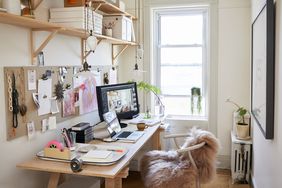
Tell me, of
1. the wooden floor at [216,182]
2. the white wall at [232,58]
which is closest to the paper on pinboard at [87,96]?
the wooden floor at [216,182]

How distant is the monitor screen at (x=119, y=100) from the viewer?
110 inches

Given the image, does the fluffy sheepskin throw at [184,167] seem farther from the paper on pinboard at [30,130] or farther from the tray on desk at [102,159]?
the paper on pinboard at [30,130]

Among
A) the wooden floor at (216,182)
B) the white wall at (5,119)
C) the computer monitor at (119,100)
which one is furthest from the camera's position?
the wooden floor at (216,182)

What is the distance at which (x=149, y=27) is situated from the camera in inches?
155

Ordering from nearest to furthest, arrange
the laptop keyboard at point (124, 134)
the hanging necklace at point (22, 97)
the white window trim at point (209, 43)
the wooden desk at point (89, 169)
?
the wooden desk at point (89, 169)
the hanging necklace at point (22, 97)
the laptop keyboard at point (124, 134)
the white window trim at point (209, 43)

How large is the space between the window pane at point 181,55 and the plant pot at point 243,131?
103 cm

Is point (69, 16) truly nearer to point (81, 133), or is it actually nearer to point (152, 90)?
point (81, 133)

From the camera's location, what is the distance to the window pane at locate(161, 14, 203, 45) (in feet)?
13.1

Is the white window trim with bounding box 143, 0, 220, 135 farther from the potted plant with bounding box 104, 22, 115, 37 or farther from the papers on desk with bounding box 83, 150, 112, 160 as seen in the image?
the papers on desk with bounding box 83, 150, 112, 160

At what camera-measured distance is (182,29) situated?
160 inches

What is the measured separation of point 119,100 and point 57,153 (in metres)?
1.19

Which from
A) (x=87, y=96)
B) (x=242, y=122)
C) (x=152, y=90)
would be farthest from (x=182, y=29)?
(x=87, y=96)

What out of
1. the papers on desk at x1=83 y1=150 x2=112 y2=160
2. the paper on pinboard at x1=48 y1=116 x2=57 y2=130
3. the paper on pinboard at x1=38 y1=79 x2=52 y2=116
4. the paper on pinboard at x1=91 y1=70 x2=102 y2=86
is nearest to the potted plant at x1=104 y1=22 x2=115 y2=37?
the paper on pinboard at x1=91 y1=70 x2=102 y2=86

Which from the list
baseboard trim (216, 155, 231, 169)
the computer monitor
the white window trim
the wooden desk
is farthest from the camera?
baseboard trim (216, 155, 231, 169)
